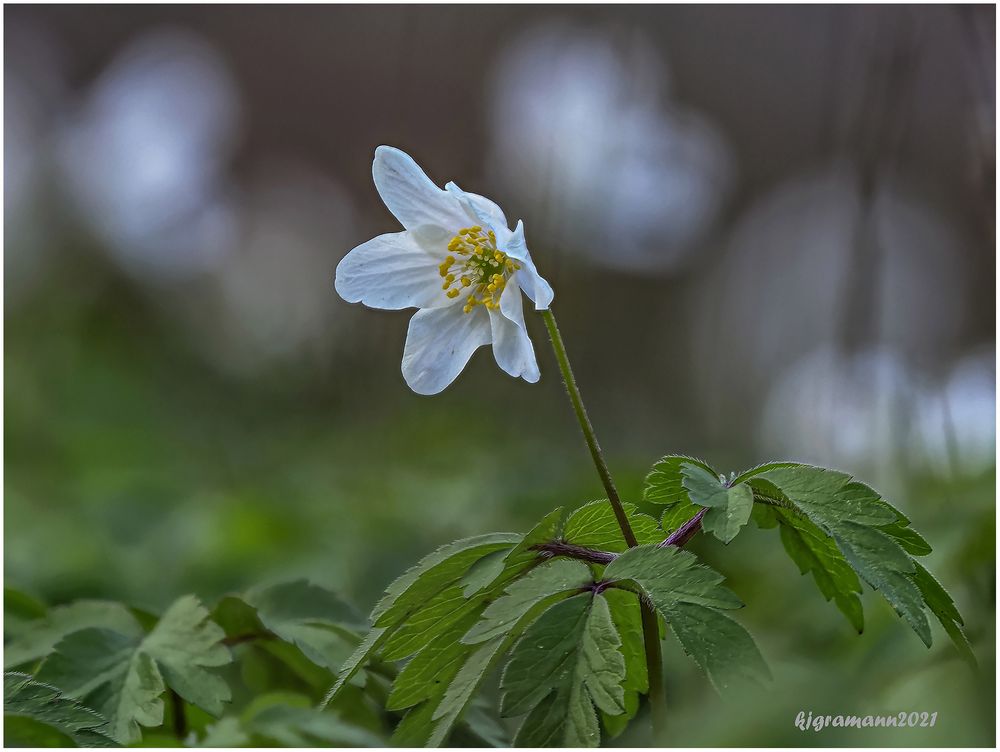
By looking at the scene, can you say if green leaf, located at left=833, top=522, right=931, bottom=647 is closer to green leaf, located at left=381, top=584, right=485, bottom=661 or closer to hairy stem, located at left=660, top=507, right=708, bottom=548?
hairy stem, located at left=660, top=507, right=708, bottom=548

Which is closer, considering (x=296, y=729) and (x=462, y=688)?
(x=462, y=688)

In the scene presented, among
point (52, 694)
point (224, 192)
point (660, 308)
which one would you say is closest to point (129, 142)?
point (224, 192)

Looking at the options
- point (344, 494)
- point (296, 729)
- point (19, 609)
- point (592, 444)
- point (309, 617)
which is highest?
point (592, 444)

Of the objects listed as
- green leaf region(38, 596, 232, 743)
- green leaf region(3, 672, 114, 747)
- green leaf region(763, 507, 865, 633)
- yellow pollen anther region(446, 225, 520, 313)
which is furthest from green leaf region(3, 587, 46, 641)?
green leaf region(763, 507, 865, 633)

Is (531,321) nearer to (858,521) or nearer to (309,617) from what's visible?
(309,617)

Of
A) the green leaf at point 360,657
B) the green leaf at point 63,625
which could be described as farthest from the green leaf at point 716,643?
the green leaf at point 63,625

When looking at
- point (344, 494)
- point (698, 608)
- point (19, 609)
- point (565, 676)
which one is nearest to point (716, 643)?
point (698, 608)
